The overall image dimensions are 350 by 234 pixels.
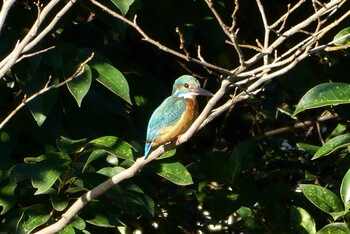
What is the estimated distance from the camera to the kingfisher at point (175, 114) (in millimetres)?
4141

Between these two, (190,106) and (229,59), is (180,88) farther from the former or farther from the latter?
(229,59)

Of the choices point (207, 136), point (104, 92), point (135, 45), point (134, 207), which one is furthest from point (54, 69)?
point (207, 136)

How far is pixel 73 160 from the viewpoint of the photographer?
135 inches

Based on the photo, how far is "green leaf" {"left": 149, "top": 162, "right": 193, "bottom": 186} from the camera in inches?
141

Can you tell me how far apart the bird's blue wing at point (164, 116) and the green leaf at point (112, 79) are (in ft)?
1.63

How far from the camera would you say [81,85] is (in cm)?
343

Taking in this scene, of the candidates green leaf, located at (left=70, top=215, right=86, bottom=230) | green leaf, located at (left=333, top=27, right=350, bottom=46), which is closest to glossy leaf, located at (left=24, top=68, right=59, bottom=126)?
green leaf, located at (left=70, top=215, right=86, bottom=230)

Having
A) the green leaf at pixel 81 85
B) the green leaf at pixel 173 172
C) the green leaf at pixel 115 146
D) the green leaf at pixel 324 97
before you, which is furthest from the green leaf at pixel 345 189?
the green leaf at pixel 81 85

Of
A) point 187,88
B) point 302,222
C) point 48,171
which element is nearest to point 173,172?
point 48,171

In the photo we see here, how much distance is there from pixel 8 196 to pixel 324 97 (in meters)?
1.35

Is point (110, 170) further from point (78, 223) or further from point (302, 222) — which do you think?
point (302, 222)

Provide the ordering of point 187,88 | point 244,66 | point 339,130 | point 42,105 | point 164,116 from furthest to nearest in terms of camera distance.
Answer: point 339,130
point 187,88
point 164,116
point 42,105
point 244,66

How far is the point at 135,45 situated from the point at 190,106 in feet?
1.93

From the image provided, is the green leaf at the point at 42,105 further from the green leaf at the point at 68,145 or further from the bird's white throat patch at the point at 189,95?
the bird's white throat patch at the point at 189,95
